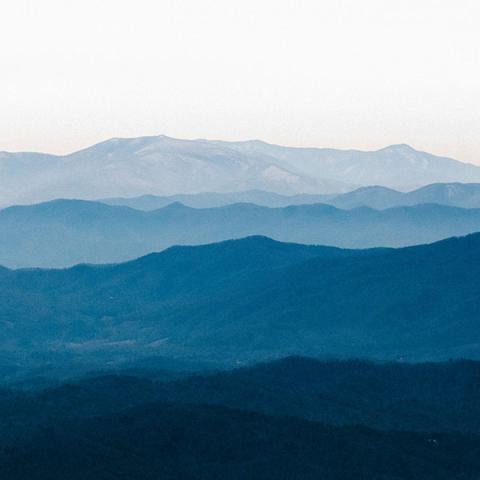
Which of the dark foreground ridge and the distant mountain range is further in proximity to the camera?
the distant mountain range

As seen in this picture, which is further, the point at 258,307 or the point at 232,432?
the point at 258,307

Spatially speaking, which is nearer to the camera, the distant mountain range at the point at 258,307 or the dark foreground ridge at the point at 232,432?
the dark foreground ridge at the point at 232,432

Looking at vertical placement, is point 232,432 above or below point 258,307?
above

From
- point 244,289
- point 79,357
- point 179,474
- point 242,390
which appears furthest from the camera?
point 244,289

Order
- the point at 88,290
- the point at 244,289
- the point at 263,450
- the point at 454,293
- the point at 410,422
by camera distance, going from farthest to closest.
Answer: the point at 88,290, the point at 244,289, the point at 454,293, the point at 410,422, the point at 263,450

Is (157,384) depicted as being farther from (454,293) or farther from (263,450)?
(454,293)

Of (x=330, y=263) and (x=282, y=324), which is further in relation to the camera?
(x=330, y=263)

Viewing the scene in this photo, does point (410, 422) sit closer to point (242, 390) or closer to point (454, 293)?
point (242, 390)

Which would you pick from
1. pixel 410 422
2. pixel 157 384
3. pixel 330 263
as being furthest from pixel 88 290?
pixel 410 422
